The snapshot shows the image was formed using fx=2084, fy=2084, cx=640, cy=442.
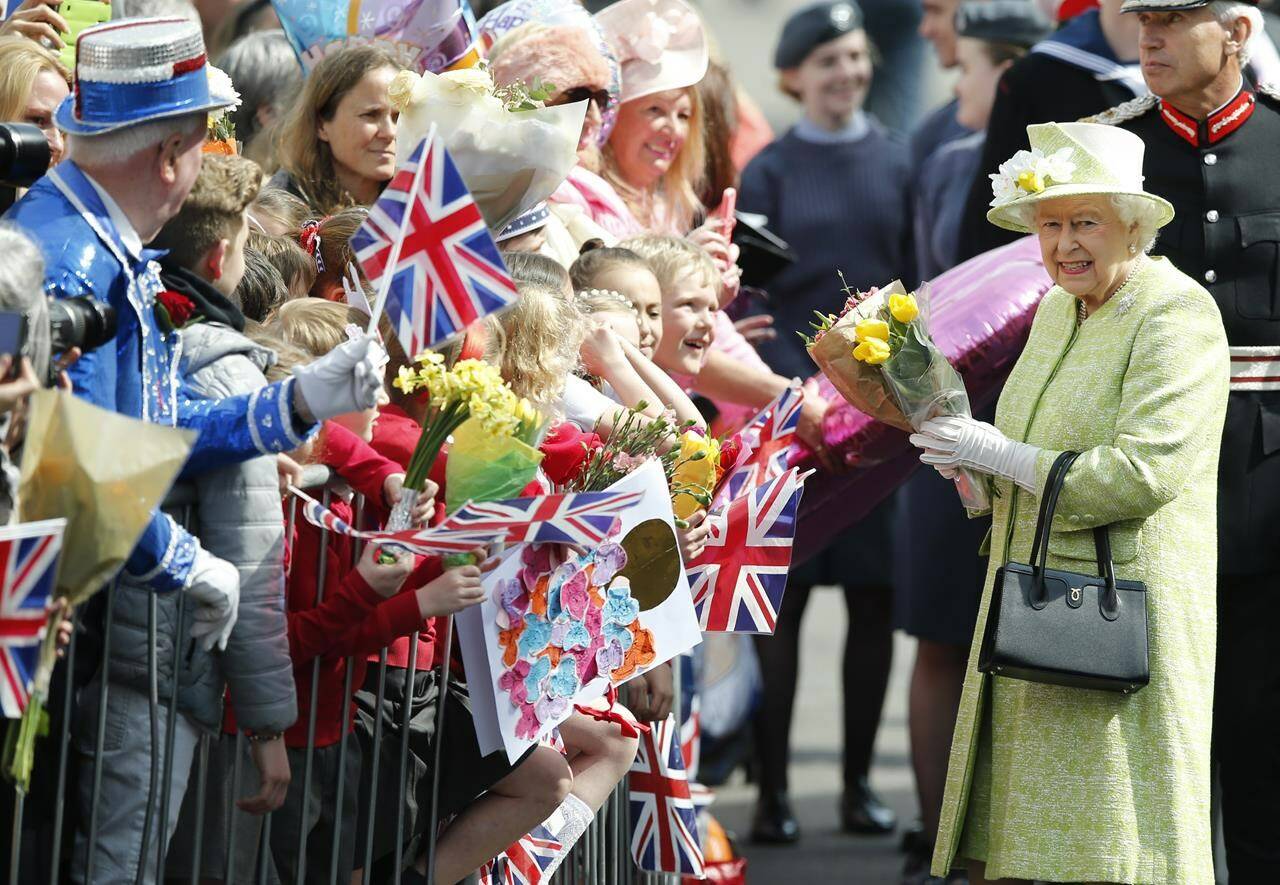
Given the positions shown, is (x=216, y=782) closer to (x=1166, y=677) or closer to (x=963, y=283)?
(x=1166, y=677)

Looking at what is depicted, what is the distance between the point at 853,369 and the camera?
426 cm

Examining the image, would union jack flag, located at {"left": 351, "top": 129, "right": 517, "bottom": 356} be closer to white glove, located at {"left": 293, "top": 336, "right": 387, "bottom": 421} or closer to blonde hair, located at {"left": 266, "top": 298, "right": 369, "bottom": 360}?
white glove, located at {"left": 293, "top": 336, "right": 387, "bottom": 421}

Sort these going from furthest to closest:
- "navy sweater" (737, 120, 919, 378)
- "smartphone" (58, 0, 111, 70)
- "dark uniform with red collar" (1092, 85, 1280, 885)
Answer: "navy sweater" (737, 120, 919, 378) → "smartphone" (58, 0, 111, 70) → "dark uniform with red collar" (1092, 85, 1280, 885)

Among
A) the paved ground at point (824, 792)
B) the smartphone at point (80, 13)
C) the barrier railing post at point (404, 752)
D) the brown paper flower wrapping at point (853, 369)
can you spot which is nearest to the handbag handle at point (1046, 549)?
the brown paper flower wrapping at point (853, 369)

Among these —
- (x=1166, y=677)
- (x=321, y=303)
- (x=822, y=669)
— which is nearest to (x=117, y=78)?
(x=321, y=303)

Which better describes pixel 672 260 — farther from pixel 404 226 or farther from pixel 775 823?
pixel 775 823

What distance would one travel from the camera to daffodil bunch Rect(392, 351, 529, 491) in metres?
3.43

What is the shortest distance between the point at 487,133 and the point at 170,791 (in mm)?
1432

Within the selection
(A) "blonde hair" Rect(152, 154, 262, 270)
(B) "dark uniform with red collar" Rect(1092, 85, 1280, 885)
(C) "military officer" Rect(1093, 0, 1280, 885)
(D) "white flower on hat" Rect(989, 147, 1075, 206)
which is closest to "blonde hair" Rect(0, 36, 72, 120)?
(A) "blonde hair" Rect(152, 154, 262, 270)

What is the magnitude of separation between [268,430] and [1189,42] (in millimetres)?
2654

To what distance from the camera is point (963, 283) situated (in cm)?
546

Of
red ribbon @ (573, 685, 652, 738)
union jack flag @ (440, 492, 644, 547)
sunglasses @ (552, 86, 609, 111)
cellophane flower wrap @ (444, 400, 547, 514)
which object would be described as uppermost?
sunglasses @ (552, 86, 609, 111)

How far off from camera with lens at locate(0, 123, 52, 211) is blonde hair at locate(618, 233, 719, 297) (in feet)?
5.95

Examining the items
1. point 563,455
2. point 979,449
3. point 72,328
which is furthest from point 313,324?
point 979,449
